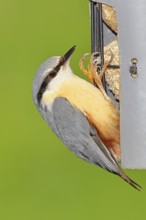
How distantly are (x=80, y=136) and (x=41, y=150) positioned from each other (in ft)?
15.3

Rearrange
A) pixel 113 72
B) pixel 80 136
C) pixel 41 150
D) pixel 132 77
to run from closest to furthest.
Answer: pixel 132 77 < pixel 80 136 < pixel 113 72 < pixel 41 150

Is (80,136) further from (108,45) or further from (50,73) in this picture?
(108,45)

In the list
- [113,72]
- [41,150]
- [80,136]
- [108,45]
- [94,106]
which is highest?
[108,45]

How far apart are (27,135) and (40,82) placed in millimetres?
4948

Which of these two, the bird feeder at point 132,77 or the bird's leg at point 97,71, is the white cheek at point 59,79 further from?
the bird feeder at point 132,77

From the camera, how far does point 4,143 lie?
1641 cm

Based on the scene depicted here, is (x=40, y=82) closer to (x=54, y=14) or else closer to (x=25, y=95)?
(x=25, y=95)

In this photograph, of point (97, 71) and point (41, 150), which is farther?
point (41, 150)

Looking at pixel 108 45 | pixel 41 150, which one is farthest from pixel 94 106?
pixel 41 150

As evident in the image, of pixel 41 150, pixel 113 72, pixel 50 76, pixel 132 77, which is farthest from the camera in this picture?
pixel 41 150

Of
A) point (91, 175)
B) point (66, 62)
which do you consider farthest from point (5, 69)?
point (66, 62)

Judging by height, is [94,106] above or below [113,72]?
below

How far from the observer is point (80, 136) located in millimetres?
11312

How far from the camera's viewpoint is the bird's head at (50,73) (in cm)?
1138
